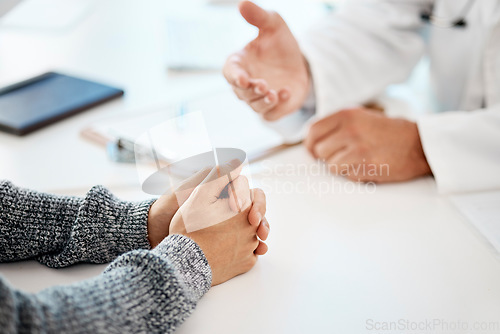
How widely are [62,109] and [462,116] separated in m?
0.69

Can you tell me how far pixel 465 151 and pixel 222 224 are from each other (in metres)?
0.40

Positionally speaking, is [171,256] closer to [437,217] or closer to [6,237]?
[6,237]

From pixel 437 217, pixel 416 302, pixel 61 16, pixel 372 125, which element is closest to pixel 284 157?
pixel 372 125

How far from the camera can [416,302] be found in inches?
22.8

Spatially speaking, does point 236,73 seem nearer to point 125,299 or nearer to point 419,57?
point 125,299

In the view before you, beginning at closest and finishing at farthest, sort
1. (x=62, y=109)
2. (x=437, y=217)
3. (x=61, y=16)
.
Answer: (x=437, y=217) → (x=62, y=109) → (x=61, y=16)

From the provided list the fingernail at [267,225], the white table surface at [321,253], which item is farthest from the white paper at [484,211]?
the fingernail at [267,225]

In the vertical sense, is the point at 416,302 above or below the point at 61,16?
below

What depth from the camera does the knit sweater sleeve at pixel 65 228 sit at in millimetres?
626

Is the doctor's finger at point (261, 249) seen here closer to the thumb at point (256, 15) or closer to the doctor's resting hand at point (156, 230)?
the doctor's resting hand at point (156, 230)

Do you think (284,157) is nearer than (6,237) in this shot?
No

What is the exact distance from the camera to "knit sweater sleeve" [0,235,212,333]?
1.47ft

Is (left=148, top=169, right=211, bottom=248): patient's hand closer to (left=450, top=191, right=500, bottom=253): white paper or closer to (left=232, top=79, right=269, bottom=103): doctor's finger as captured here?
(left=232, top=79, right=269, bottom=103): doctor's finger

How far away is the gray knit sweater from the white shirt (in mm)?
424
